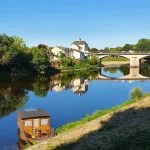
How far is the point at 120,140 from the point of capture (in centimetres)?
1950

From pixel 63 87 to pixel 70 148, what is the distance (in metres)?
53.7

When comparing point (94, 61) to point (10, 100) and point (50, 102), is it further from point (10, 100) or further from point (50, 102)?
point (50, 102)

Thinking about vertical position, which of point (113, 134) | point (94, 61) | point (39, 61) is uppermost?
point (39, 61)

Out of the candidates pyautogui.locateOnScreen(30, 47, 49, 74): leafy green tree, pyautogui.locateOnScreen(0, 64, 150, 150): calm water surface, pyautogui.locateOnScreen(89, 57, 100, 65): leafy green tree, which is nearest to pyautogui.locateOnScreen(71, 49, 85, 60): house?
pyautogui.locateOnScreen(89, 57, 100, 65): leafy green tree

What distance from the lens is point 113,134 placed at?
21109mm

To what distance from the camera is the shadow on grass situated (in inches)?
728

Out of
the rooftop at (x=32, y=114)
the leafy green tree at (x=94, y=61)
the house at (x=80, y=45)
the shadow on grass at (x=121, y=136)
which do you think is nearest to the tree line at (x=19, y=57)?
the leafy green tree at (x=94, y=61)

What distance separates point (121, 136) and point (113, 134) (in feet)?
2.88

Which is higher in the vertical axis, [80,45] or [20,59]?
[80,45]

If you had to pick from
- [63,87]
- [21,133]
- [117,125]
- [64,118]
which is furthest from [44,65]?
[117,125]

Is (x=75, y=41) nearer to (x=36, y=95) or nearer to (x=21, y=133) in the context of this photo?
(x=36, y=95)

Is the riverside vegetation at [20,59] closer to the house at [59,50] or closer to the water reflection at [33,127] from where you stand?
the house at [59,50]

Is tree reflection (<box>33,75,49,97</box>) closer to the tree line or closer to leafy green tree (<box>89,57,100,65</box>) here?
the tree line

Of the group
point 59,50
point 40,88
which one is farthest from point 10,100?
point 59,50
